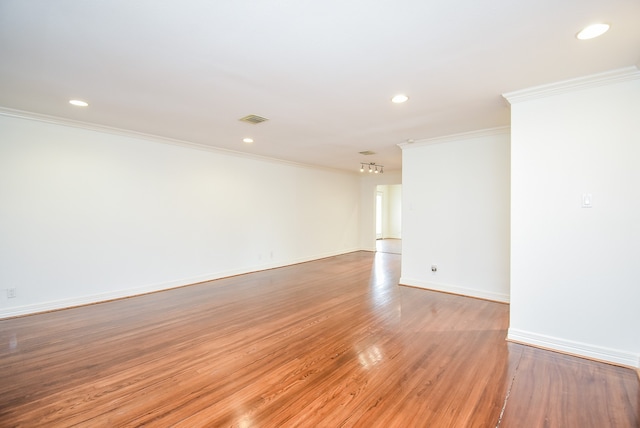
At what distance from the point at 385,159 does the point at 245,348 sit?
489cm

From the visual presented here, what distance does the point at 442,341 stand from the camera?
9.18 ft

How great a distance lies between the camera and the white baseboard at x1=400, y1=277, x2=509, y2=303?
4039 millimetres

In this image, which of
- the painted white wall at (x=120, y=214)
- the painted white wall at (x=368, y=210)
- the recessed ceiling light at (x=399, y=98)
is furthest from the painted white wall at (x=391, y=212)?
the recessed ceiling light at (x=399, y=98)

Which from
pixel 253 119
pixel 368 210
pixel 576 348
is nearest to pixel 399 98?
pixel 253 119

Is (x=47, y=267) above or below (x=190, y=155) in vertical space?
below

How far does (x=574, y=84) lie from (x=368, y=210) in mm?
6473

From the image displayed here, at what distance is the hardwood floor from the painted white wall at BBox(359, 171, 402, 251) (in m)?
5.06

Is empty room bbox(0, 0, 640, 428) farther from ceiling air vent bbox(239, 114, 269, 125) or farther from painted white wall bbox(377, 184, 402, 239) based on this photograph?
painted white wall bbox(377, 184, 402, 239)

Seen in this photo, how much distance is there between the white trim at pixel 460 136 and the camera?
3930 mm

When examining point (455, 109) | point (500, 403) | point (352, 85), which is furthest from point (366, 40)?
point (500, 403)

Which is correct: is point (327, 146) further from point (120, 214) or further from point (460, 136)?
point (120, 214)

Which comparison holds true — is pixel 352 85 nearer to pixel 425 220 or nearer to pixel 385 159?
pixel 425 220

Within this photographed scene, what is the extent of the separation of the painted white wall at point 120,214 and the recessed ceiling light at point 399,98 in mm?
3679

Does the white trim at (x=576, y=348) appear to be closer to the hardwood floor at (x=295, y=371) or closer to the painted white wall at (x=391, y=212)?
the hardwood floor at (x=295, y=371)
